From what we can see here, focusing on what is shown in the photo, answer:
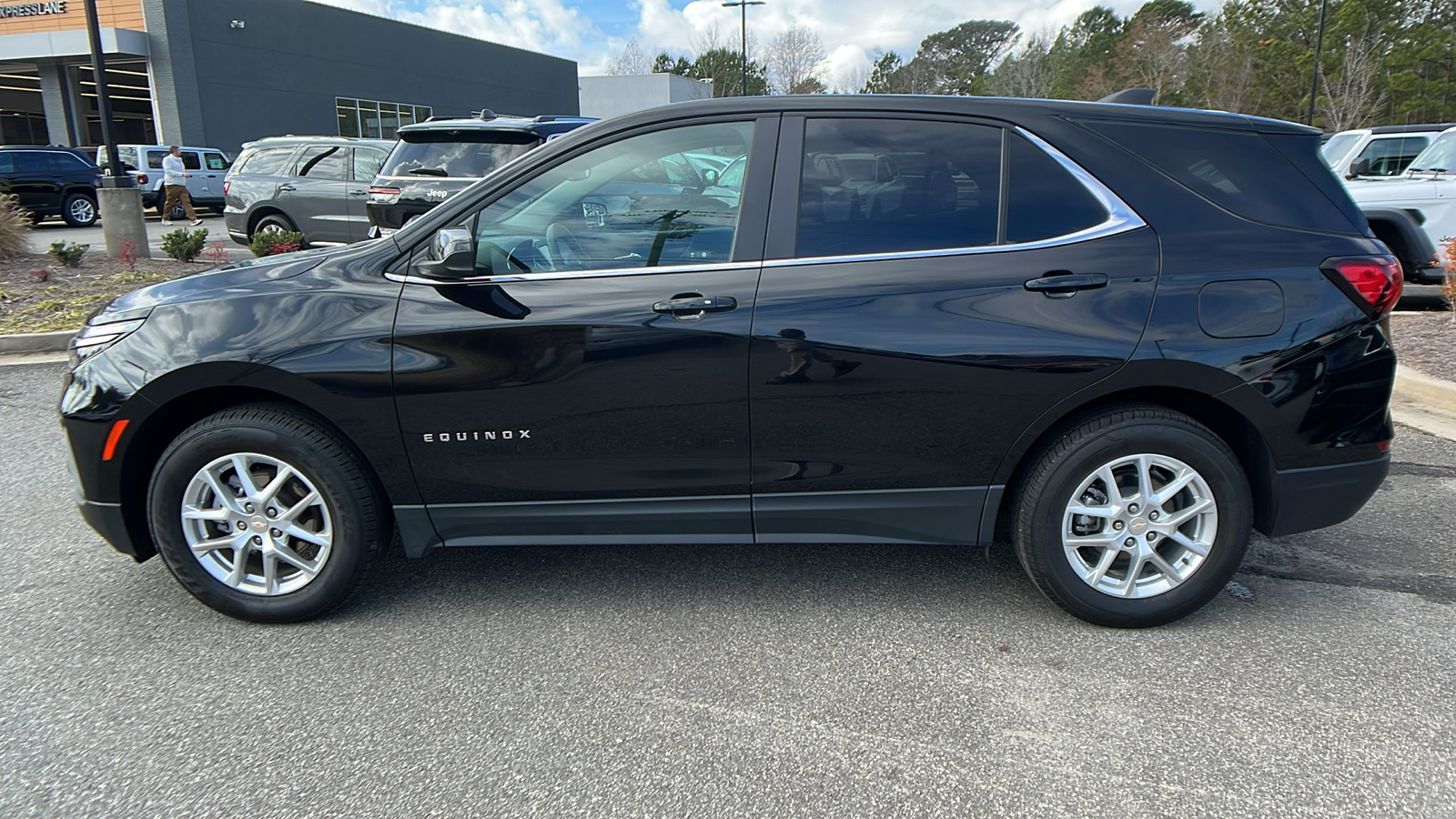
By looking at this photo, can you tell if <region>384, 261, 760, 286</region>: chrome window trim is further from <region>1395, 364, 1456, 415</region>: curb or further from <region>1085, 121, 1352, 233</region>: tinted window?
<region>1395, 364, 1456, 415</region>: curb

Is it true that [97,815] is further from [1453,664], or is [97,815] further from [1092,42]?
[1092,42]

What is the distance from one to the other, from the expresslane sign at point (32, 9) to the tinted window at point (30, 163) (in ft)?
47.4

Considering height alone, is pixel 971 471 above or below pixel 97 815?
above

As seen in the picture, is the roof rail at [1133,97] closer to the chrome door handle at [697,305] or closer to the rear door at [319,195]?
the chrome door handle at [697,305]

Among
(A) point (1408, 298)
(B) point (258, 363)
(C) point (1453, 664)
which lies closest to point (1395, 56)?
(A) point (1408, 298)

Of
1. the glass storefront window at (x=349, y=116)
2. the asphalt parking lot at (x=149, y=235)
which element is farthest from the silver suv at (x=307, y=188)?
the glass storefront window at (x=349, y=116)

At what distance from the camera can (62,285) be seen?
10055mm

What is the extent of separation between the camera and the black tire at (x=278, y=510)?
310 centimetres

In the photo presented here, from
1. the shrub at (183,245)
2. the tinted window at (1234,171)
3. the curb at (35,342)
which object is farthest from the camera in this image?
the shrub at (183,245)

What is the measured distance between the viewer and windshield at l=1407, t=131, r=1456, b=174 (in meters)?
9.82

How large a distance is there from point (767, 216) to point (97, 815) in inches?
99.4

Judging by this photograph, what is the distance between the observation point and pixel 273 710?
2773 millimetres

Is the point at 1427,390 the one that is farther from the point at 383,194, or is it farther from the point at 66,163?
the point at 66,163

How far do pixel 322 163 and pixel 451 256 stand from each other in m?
11.5
